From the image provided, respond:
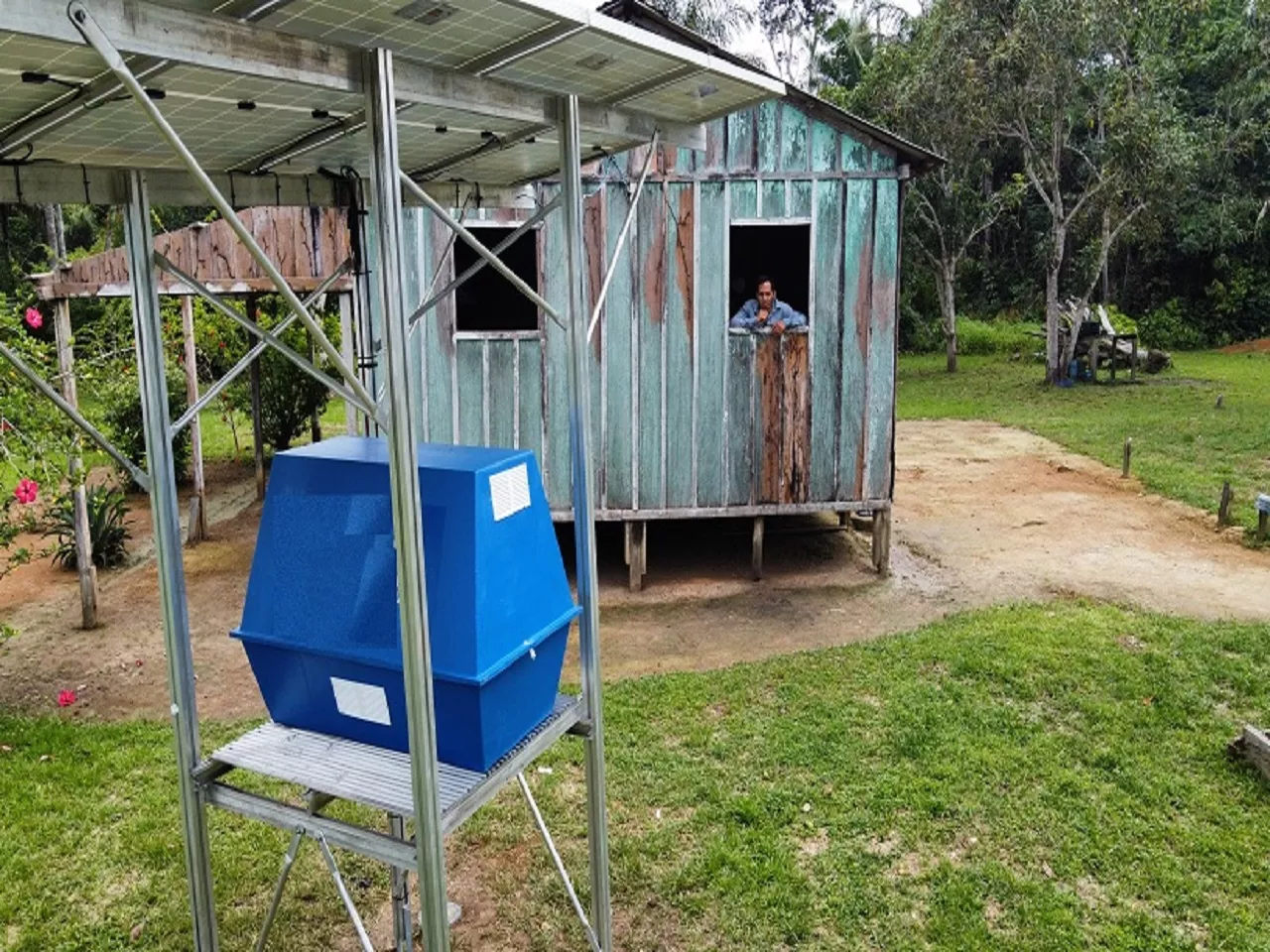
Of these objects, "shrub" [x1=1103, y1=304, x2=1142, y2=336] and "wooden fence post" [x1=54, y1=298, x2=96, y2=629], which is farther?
"shrub" [x1=1103, y1=304, x2=1142, y2=336]

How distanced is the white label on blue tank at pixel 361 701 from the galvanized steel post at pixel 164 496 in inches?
20.8

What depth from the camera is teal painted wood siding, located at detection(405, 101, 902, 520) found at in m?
8.95

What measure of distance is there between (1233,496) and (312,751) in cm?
1149

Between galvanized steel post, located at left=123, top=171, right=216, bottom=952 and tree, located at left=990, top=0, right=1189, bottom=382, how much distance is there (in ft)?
63.6

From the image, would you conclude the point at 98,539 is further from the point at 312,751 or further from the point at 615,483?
the point at 312,751

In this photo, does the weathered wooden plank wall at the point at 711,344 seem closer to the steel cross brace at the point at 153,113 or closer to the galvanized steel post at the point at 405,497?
the galvanized steel post at the point at 405,497

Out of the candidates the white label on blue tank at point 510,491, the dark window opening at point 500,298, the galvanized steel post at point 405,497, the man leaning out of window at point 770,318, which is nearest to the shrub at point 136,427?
the dark window opening at point 500,298

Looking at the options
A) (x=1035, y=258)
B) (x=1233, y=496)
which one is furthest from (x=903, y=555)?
(x=1035, y=258)

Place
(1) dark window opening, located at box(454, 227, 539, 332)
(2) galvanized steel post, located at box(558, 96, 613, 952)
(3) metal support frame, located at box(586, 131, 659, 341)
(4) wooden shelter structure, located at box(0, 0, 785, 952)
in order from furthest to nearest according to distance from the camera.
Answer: (1) dark window opening, located at box(454, 227, 539, 332)
(3) metal support frame, located at box(586, 131, 659, 341)
(2) galvanized steel post, located at box(558, 96, 613, 952)
(4) wooden shelter structure, located at box(0, 0, 785, 952)

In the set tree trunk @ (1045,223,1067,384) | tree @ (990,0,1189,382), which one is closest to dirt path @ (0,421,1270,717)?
tree trunk @ (1045,223,1067,384)

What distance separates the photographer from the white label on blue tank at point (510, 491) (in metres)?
3.27

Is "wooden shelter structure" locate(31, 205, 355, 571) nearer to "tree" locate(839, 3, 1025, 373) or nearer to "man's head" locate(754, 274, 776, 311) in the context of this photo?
"man's head" locate(754, 274, 776, 311)

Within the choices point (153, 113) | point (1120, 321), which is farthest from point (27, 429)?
point (1120, 321)

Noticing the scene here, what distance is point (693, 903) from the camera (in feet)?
14.7
